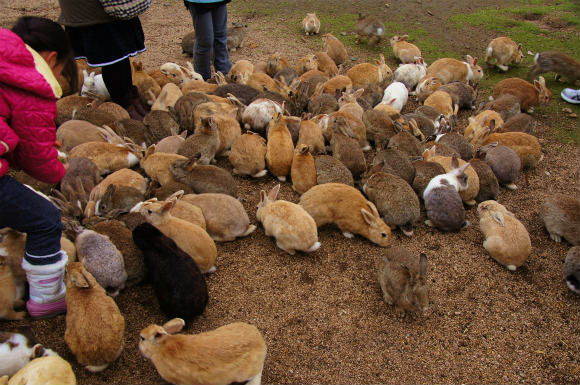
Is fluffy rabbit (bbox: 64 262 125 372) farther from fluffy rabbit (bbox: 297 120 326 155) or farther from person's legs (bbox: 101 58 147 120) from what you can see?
person's legs (bbox: 101 58 147 120)

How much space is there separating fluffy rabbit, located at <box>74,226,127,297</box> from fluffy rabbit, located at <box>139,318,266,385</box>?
0.78 m

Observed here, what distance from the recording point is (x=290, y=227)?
12.3 feet

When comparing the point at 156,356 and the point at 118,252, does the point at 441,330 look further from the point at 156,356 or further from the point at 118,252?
the point at 118,252

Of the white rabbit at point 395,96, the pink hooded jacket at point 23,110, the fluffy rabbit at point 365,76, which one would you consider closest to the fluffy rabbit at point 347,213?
the pink hooded jacket at point 23,110

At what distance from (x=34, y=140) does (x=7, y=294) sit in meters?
1.19

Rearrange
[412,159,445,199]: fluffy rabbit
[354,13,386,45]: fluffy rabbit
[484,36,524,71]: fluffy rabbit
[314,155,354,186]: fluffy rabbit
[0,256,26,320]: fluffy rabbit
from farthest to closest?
[354,13,386,45]: fluffy rabbit
[484,36,524,71]: fluffy rabbit
[412,159,445,199]: fluffy rabbit
[314,155,354,186]: fluffy rabbit
[0,256,26,320]: fluffy rabbit

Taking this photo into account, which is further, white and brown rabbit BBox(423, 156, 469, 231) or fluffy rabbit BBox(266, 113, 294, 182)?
fluffy rabbit BBox(266, 113, 294, 182)

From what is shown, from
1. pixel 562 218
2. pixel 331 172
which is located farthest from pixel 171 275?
pixel 562 218

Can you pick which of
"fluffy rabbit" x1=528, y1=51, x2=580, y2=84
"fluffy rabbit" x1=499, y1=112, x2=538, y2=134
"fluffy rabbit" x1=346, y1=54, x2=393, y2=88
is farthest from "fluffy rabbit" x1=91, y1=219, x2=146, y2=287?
"fluffy rabbit" x1=528, y1=51, x2=580, y2=84

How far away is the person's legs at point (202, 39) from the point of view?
6.27 meters

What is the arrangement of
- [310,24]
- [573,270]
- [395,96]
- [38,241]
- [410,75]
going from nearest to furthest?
[38,241]
[573,270]
[395,96]
[410,75]
[310,24]

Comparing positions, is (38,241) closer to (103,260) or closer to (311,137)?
(103,260)

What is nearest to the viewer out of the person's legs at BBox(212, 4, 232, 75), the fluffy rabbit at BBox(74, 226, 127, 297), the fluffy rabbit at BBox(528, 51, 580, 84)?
the fluffy rabbit at BBox(74, 226, 127, 297)

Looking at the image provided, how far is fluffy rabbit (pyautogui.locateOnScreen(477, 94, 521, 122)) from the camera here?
6.31m
